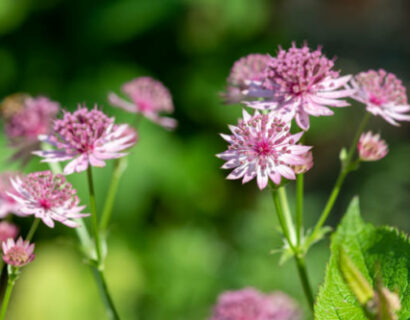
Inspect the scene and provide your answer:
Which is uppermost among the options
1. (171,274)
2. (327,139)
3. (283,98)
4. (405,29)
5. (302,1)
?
(302,1)

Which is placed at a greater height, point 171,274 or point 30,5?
Result: point 30,5

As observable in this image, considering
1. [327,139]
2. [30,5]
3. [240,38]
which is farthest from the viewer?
[327,139]

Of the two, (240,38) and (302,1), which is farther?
(302,1)

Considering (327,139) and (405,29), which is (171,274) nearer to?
(327,139)

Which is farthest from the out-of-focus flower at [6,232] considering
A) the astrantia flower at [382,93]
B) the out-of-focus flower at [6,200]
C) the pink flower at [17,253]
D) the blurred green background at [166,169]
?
the blurred green background at [166,169]

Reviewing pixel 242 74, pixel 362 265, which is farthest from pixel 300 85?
pixel 362 265

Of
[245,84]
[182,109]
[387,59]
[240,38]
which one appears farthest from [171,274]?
[387,59]

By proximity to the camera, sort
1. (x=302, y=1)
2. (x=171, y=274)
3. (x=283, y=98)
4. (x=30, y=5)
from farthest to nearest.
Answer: (x=302, y=1) → (x=30, y=5) → (x=171, y=274) → (x=283, y=98)

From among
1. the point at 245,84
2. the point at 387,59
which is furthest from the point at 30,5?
the point at 245,84
